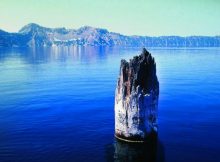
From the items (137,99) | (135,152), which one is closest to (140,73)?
(137,99)

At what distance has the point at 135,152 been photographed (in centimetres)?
3775

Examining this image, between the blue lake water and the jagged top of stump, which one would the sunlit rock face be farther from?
the blue lake water

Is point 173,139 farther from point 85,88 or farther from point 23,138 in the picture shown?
point 85,88

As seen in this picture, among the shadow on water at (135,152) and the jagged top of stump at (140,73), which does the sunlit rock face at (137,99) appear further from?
the shadow on water at (135,152)

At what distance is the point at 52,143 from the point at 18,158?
227 inches

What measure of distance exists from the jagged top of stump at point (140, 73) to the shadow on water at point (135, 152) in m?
6.52

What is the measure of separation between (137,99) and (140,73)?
3.34 metres

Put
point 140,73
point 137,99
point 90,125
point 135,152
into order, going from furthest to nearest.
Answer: point 90,125 → point 140,73 → point 137,99 → point 135,152

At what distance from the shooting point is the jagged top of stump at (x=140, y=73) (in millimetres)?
40031

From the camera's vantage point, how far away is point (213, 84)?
9169 centimetres

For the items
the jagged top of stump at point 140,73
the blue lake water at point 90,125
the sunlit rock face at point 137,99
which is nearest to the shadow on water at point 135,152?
the blue lake water at point 90,125

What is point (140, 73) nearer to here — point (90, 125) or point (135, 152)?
point (135, 152)

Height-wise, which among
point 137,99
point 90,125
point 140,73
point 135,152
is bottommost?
point 135,152

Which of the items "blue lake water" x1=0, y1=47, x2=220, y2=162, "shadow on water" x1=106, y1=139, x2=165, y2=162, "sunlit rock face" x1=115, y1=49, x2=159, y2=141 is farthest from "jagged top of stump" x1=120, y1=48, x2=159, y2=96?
"blue lake water" x1=0, y1=47, x2=220, y2=162
